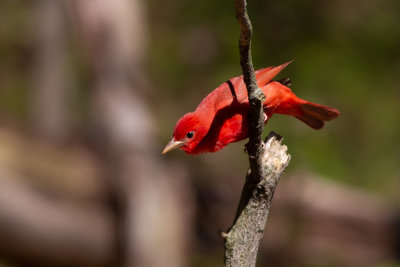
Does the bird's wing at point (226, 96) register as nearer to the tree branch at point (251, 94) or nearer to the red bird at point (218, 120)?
the red bird at point (218, 120)

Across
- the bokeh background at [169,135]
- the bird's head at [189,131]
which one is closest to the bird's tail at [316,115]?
the bird's head at [189,131]

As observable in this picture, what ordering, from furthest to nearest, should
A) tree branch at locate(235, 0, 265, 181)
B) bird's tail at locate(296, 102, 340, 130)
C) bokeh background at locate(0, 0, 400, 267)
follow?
bokeh background at locate(0, 0, 400, 267) < bird's tail at locate(296, 102, 340, 130) < tree branch at locate(235, 0, 265, 181)

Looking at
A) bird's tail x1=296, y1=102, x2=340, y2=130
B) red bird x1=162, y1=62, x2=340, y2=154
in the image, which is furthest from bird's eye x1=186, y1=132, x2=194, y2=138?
bird's tail x1=296, y1=102, x2=340, y2=130

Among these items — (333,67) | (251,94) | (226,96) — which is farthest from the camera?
(333,67)

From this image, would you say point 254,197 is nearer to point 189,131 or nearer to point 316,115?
point 189,131

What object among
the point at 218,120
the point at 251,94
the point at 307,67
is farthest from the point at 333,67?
the point at 251,94

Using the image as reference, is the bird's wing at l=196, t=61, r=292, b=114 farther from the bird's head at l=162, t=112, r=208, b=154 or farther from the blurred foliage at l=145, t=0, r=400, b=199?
the blurred foliage at l=145, t=0, r=400, b=199
